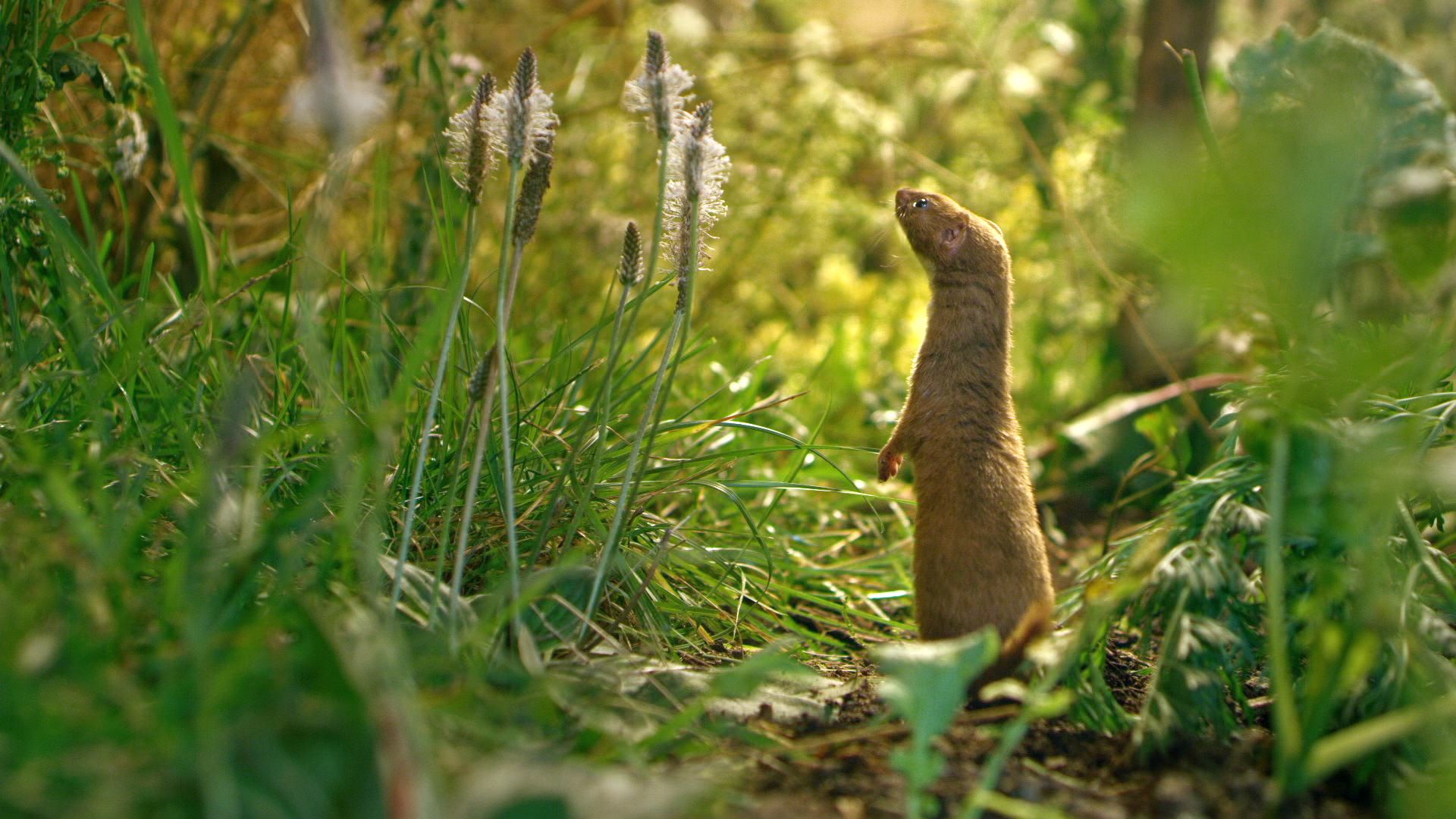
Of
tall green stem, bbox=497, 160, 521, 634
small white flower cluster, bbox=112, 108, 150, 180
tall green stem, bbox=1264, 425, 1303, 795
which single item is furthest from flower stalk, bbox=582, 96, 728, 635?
small white flower cluster, bbox=112, 108, 150, 180

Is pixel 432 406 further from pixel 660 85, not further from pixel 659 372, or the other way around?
pixel 660 85

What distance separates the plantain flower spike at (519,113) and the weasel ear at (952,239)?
3.12 feet

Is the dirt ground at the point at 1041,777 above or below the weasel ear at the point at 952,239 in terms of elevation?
below

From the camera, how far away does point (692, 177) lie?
165cm

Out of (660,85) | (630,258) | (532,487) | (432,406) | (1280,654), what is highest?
(660,85)

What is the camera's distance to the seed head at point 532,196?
1604 millimetres

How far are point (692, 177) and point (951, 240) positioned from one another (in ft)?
2.52

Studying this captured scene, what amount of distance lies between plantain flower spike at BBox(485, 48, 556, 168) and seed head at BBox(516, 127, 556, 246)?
0.16 feet

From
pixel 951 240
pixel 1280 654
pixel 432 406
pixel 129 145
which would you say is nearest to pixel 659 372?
pixel 432 406

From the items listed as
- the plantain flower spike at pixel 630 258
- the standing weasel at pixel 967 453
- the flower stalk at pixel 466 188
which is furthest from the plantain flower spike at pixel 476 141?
the standing weasel at pixel 967 453

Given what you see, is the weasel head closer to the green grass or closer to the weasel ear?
the weasel ear

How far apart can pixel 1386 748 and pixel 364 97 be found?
1461mm

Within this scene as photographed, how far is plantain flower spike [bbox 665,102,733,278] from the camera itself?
165cm

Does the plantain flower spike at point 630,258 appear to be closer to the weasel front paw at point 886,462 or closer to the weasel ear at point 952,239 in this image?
the weasel front paw at point 886,462
